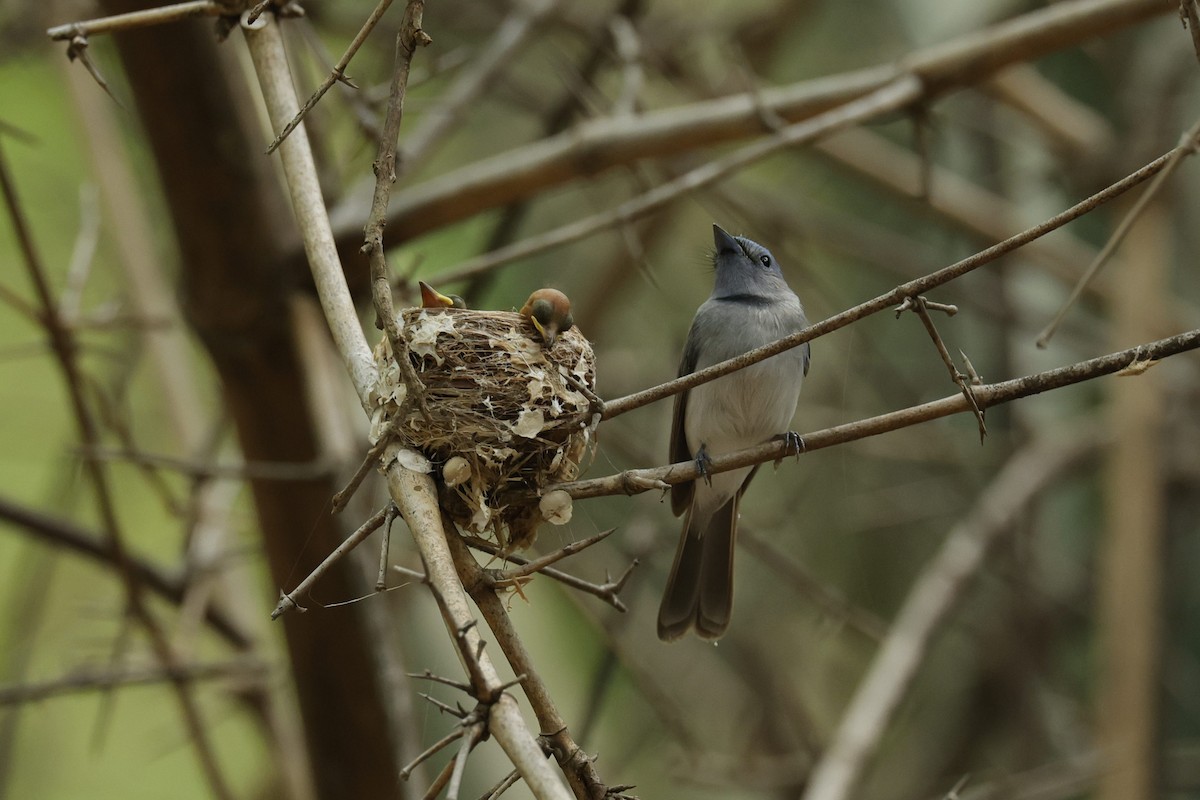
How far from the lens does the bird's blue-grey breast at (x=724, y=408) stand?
362 centimetres

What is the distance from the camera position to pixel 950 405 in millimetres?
1868

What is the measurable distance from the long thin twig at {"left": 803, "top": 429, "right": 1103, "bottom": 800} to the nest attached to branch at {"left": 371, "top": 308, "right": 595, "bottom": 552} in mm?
1890

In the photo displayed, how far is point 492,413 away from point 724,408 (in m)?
1.32

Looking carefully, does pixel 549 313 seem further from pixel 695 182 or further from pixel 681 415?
pixel 681 415

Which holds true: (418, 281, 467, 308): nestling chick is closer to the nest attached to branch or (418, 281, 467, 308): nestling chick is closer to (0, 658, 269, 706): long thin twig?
the nest attached to branch

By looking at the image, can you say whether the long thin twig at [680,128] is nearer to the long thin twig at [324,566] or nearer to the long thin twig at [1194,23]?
the long thin twig at [1194,23]

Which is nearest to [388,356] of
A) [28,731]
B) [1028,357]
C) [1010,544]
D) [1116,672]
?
[1116,672]

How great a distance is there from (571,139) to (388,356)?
4.37ft

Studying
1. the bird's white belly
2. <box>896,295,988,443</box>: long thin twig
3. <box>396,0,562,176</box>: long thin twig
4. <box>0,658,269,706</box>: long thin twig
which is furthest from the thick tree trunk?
<box>896,295,988,443</box>: long thin twig

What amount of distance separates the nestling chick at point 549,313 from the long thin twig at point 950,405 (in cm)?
89

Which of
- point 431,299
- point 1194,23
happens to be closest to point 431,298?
point 431,299

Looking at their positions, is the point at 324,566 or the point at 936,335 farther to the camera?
the point at 936,335

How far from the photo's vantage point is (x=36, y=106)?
730 centimetres

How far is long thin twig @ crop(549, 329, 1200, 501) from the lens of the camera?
1766 millimetres
